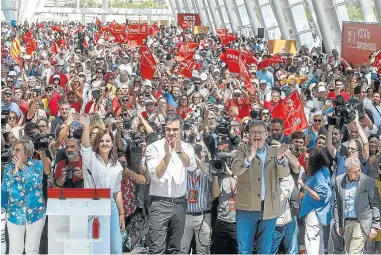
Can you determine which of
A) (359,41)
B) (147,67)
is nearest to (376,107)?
(147,67)

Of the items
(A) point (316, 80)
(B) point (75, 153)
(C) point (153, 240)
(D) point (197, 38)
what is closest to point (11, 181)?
(B) point (75, 153)

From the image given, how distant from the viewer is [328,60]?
29922 millimetres

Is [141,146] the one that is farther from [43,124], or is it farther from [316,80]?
[316,80]

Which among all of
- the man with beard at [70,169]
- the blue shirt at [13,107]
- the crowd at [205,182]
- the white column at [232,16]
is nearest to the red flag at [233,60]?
the blue shirt at [13,107]

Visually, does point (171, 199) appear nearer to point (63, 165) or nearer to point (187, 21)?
point (63, 165)

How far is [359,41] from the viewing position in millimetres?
26453

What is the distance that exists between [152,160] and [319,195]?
1.93 metres

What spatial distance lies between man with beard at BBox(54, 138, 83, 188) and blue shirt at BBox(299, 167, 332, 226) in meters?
2.29

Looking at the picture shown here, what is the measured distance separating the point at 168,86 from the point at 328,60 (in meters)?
11.8

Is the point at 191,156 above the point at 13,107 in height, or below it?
below

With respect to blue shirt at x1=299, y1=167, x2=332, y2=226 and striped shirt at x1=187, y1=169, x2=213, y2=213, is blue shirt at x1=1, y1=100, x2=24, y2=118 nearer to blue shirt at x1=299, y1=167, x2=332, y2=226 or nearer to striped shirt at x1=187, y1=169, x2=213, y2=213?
striped shirt at x1=187, y1=169, x2=213, y2=213

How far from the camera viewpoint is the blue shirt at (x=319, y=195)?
34.6 ft

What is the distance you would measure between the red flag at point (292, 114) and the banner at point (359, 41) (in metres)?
11.7

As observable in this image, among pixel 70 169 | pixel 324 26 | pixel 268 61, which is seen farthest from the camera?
pixel 324 26
